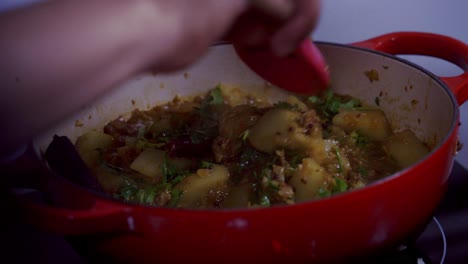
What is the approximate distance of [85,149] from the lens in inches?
44.4

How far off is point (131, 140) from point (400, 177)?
0.61m

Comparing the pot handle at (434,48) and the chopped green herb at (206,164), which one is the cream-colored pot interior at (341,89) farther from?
the chopped green herb at (206,164)

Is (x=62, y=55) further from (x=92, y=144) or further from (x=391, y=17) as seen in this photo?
(x=391, y=17)

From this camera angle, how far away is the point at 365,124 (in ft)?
3.60

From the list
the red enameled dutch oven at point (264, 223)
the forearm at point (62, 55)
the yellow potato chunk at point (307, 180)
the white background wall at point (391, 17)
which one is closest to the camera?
the forearm at point (62, 55)

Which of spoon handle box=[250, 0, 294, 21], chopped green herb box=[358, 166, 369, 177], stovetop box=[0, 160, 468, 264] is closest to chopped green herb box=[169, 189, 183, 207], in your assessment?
stovetop box=[0, 160, 468, 264]

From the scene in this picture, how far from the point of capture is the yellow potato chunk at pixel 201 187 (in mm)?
905

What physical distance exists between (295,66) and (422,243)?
1.25ft

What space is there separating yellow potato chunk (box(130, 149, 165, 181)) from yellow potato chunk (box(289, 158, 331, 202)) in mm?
262

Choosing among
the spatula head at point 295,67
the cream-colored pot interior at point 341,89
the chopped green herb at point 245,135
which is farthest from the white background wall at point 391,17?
the spatula head at point 295,67

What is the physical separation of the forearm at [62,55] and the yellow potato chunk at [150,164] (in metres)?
0.51

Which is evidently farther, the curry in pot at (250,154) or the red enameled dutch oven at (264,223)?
the curry in pot at (250,154)

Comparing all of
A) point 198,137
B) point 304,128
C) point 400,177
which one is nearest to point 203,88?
point 198,137

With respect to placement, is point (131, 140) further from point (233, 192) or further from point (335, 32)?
point (335, 32)
